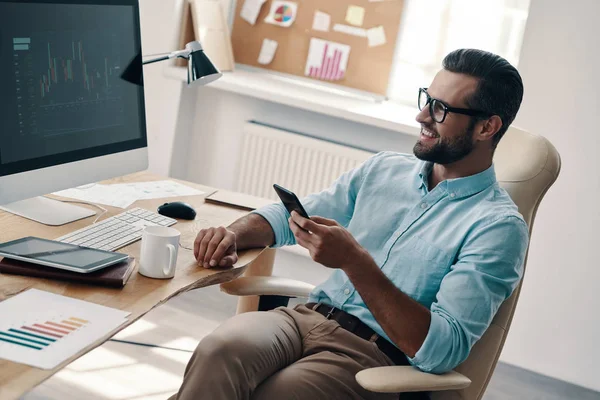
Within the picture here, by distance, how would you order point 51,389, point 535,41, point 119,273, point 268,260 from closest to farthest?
point 119,273, point 268,260, point 51,389, point 535,41

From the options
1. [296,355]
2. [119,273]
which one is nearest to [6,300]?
[119,273]

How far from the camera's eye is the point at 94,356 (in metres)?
2.75

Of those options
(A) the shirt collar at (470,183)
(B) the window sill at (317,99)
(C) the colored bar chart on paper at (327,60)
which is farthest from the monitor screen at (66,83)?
(C) the colored bar chart on paper at (327,60)

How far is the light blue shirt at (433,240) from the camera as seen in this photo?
1693 millimetres

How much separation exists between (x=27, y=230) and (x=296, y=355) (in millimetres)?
663

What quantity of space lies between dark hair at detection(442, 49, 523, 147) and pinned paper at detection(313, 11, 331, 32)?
1870 millimetres

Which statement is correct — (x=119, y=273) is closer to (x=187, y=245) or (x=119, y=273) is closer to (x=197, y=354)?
(x=197, y=354)

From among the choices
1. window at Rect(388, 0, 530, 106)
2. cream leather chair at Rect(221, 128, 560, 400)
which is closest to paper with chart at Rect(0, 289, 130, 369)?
cream leather chair at Rect(221, 128, 560, 400)

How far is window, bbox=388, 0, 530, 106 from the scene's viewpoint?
11.5 ft

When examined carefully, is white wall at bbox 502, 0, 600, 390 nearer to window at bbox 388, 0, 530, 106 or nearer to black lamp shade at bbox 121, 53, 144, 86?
window at bbox 388, 0, 530, 106

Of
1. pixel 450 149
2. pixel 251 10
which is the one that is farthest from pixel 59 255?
pixel 251 10

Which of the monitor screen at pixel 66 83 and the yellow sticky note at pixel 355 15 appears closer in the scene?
the monitor screen at pixel 66 83

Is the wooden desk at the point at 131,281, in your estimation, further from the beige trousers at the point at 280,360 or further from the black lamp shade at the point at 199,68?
the black lamp shade at the point at 199,68

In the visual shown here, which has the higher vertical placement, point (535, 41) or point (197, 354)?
point (535, 41)
